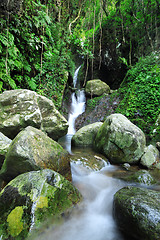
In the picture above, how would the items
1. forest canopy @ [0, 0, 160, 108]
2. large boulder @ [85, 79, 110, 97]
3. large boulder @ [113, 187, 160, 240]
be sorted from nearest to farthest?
large boulder @ [113, 187, 160, 240], forest canopy @ [0, 0, 160, 108], large boulder @ [85, 79, 110, 97]

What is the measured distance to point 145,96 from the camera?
6836 mm

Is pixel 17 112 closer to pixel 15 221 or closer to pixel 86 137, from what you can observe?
pixel 86 137

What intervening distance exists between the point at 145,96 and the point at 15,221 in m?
7.01

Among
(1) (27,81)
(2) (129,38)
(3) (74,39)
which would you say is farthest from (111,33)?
(1) (27,81)

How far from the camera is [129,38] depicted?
434 inches

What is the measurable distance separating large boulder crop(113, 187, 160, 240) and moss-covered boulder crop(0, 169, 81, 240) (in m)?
0.74

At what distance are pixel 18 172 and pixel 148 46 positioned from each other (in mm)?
11469

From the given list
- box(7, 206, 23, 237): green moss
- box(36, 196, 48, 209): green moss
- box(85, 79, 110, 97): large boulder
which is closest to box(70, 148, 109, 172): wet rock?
box(36, 196, 48, 209): green moss

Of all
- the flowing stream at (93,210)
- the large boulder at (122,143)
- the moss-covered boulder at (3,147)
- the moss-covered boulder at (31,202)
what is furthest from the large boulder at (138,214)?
the moss-covered boulder at (3,147)

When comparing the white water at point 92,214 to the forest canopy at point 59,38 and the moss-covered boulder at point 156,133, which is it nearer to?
the moss-covered boulder at point 156,133

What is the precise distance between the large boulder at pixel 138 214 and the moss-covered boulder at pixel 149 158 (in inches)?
84.6

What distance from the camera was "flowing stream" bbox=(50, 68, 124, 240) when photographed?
193 cm

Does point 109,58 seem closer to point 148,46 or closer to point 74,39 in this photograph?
point 148,46

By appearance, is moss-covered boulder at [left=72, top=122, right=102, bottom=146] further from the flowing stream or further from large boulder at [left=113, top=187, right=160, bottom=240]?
large boulder at [left=113, top=187, right=160, bottom=240]
